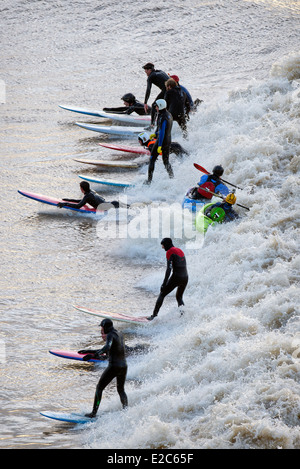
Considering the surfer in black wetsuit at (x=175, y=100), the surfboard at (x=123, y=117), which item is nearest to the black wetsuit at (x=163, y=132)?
the surfer in black wetsuit at (x=175, y=100)

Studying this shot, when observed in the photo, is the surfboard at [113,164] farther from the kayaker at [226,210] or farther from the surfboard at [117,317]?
the surfboard at [117,317]

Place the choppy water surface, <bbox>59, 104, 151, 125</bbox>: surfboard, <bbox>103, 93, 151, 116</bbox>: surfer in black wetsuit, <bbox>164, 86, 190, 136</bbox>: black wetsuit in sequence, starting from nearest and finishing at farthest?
the choppy water surface, <bbox>164, 86, 190, 136</bbox>: black wetsuit, <bbox>103, 93, 151, 116</bbox>: surfer in black wetsuit, <bbox>59, 104, 151, 125</bbox>: surfboard

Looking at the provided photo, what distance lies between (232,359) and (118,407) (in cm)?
137

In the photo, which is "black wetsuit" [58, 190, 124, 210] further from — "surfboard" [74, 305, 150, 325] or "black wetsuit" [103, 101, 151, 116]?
"black wetsuit" [103, 101, 151, 116]

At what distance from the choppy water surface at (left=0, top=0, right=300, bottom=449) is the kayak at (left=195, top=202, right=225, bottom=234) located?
161 millimetres

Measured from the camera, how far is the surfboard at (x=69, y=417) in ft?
22.6

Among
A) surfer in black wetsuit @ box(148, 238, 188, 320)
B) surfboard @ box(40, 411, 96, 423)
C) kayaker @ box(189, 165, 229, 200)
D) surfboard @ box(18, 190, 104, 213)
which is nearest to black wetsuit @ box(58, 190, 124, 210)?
surfboard @ box(18, 190, 104, 213)

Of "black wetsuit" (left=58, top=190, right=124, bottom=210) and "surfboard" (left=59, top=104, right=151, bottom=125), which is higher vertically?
"surfboard" (left=59, top=104, right=151, bottom=125)

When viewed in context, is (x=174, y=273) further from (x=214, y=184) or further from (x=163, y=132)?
(x=163, y=132)

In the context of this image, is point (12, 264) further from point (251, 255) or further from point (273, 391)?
point (273, 391)

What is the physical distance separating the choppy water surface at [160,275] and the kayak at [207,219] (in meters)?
0.16

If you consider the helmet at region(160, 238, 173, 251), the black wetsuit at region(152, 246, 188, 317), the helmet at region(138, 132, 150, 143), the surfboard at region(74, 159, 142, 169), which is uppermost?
the helmet at region(138, 132, 150, 143)

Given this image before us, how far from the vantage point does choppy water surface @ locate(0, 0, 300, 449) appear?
6797mm

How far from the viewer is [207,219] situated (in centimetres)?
1080
